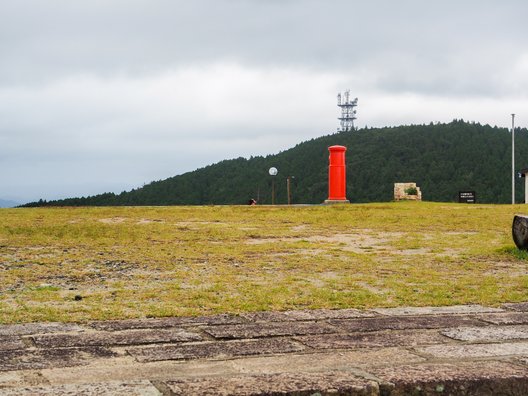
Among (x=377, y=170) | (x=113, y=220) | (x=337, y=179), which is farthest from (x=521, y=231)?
(x=377, y=170)

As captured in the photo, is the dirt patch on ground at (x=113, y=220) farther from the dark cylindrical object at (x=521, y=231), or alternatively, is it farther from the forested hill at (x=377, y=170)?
the forested hill at (x=377, y=170)

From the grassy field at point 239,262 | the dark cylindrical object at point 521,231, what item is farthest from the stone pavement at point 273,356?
the dark cylindrical object at point 521,231

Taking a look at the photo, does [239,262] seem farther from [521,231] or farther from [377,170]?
[377,170]

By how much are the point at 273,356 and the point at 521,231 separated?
26.2 ft

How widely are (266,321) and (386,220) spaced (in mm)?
12630

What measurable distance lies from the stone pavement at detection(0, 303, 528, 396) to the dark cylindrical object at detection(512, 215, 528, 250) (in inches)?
225

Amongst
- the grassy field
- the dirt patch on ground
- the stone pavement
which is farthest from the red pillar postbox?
the stone pavement

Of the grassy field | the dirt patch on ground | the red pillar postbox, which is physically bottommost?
the grassy field

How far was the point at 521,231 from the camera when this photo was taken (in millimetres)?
10922

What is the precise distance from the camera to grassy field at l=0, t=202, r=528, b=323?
21.3 ft

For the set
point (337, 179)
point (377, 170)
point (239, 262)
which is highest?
point (377, 170)

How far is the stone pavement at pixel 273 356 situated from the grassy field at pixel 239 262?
0.93 meters

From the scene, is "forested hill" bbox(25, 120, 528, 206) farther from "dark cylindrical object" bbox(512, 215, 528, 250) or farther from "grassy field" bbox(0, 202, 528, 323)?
"dark cylindrical object" bbox(512, 215, 528, 250)

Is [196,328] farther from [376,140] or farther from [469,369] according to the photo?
[376,140]
